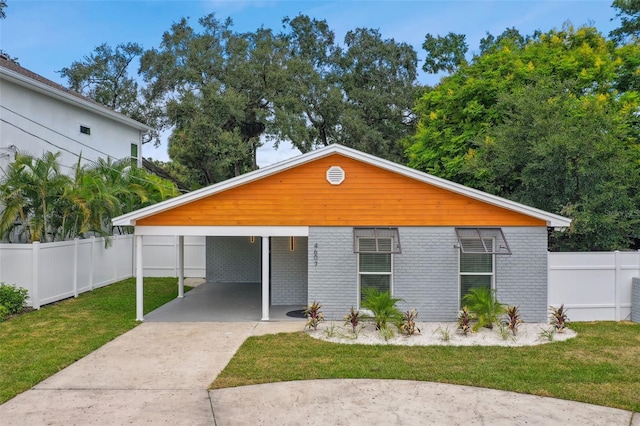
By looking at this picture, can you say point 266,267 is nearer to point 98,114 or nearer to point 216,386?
point 216,386

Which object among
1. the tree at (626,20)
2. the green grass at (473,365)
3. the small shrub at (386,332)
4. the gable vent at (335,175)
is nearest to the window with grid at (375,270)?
the small shrub at (386,332)

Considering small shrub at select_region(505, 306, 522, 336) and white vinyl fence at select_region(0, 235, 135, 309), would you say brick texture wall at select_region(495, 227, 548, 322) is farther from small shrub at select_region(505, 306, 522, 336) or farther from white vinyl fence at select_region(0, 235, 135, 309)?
white vinyl fence at select_region(0, 235, 135, 309)

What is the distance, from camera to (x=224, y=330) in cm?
1020

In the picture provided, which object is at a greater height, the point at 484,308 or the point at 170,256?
the point at 170,256

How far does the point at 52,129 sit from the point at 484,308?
16.0 metres

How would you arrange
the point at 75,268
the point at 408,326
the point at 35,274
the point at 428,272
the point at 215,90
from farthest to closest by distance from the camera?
the point at 215,90 → the point at 75,268 → the point at 35,274 → the point at 428,272 → the point at 408,326

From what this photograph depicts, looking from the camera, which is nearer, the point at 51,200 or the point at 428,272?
the point at 428,272

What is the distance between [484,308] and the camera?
10.0 m

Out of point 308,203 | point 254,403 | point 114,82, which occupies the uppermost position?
point 114,82

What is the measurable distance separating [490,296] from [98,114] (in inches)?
684

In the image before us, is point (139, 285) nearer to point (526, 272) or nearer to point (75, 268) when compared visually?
point (75, 268)

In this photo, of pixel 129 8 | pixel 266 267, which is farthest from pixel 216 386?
pixel 129 8

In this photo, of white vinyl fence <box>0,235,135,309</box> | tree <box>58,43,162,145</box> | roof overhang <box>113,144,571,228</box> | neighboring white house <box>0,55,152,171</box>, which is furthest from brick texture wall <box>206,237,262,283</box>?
tree <box>58,43,162,145</box>

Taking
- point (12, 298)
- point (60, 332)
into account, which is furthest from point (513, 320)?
point (12, 298)
